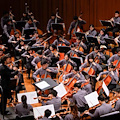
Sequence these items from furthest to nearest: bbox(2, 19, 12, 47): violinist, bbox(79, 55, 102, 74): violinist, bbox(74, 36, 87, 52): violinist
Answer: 1. bbox(2, 19, 12, 47): violinist
2. bbox(74, 36, 87, 52): violinist
3. bbox(79, 55, 102, 74): violinist

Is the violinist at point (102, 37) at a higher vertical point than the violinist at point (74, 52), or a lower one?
higher

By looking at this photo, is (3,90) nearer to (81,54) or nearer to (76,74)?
(76,74)

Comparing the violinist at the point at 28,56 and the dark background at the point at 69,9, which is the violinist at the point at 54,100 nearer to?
the violinist at the point at 28,56

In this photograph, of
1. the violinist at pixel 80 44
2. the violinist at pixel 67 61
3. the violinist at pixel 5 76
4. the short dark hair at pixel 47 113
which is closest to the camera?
the short dark hair at pixel 47 113

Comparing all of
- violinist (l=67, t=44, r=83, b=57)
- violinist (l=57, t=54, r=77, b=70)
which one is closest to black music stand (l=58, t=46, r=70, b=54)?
violinist (l=57, t=54, r=77, b=70)

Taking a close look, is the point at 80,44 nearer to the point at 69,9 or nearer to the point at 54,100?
the point at 69,9

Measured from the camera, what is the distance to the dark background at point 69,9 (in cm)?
1426

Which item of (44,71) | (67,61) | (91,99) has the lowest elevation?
(91,99)

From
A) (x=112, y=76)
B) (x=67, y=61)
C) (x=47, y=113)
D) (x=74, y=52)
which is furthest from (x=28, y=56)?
(x=47, y=113)

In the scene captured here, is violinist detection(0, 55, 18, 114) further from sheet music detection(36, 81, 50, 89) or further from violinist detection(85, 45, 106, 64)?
violinist detection(85, 45, 106, 64)

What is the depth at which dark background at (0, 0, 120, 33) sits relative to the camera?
1426cm

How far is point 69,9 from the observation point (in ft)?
47.7

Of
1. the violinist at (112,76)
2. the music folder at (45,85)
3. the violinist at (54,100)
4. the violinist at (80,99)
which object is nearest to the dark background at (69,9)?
the violinist at (112,76)

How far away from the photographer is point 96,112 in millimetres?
6824
